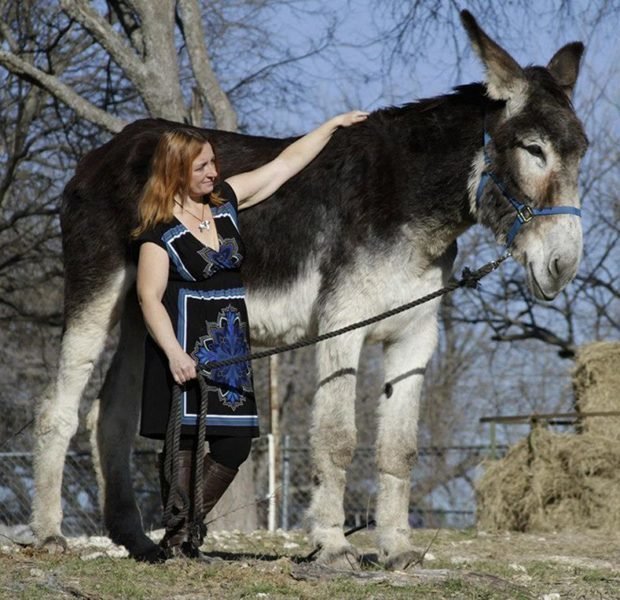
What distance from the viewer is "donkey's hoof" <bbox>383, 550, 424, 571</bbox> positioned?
6027 mm

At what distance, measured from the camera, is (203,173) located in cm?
592

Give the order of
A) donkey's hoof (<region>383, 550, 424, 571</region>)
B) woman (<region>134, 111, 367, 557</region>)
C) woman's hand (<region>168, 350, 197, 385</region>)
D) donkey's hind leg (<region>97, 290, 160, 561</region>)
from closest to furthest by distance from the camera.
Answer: woman's hand (<region>168, 350, 197, 385</region>)
woman (<region>134, 111, 367, 557</region>)
donkey's hoof (<region>383, 550, 424, 571</region>)
donkey's hind leg (<region>97, 290, 160, 561</region>)

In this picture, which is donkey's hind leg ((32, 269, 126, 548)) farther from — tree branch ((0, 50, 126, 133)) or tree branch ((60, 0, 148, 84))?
tree branch ((60, 0, 148, 84))

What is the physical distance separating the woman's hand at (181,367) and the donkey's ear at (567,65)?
2.55 meters

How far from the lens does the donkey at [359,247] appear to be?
6035mm

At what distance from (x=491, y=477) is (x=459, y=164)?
228 inches

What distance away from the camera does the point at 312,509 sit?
241 inches

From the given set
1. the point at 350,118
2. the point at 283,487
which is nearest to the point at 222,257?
the point at 350,118

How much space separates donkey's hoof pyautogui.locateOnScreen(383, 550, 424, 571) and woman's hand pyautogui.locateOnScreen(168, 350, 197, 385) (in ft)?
4.54

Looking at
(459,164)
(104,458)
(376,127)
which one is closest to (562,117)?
(459,164)

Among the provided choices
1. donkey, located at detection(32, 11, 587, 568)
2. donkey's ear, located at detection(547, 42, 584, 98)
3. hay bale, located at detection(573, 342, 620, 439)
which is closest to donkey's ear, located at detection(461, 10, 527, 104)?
donkey, located at detection(32, 11, 587, 568)

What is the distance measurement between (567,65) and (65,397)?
333 centimetres

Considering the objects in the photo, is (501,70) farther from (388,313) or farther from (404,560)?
(404,560)

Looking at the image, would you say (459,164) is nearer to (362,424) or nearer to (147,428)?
(147,428)
